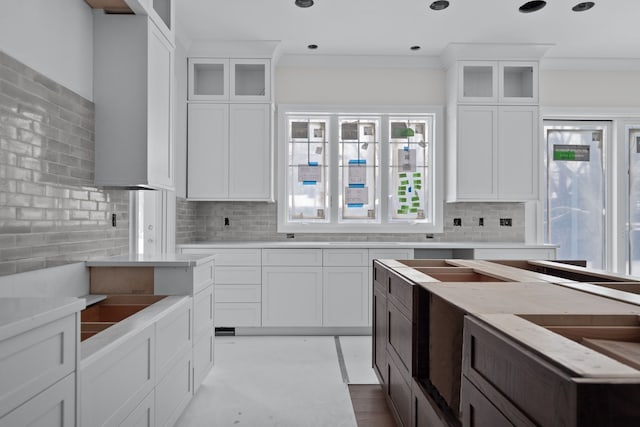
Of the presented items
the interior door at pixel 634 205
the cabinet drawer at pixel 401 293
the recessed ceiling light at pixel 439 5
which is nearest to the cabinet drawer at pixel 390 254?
the cabinet drawer at pixel 401 293

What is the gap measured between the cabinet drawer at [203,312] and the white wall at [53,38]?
1370mm

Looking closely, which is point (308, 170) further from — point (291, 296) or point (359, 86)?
point (291, 296)

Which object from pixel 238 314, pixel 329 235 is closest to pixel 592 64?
pixel 329 235

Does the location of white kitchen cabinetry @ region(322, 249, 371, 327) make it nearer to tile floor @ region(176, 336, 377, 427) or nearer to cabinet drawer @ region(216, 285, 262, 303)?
tile floor @ region(176, 336, 377, 427)

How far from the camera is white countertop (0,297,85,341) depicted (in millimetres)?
978

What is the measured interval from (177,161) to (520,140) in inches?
138

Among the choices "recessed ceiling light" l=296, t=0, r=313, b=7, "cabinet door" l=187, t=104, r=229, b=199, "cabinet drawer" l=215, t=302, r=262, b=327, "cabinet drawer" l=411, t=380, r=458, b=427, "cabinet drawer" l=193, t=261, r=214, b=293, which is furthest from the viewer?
"cabinet door" l=187, t=104, r=229, b=199

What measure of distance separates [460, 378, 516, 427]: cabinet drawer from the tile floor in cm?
134

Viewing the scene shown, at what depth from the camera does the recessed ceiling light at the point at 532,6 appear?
11.5 ft

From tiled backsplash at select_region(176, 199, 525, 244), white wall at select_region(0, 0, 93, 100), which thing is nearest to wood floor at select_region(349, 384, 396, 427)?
tiled backsplash at select_region(176, 199, 525, 244)

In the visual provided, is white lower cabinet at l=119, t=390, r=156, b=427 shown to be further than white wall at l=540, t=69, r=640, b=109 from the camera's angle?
No

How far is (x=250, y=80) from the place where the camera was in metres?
4.68

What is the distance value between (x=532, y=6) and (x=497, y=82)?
0.99 metres

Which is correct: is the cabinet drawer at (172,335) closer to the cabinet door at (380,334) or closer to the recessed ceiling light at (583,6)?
the cabinet door at (380,334)
